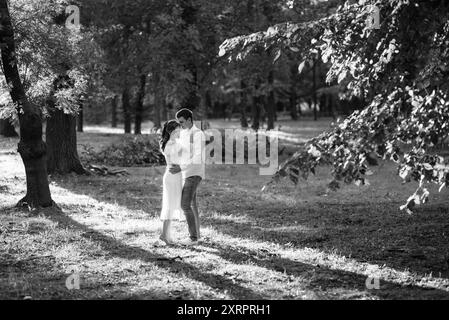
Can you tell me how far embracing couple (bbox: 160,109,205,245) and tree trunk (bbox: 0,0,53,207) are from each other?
12.4 ft

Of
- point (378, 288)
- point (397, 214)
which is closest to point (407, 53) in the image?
point (378, 288)

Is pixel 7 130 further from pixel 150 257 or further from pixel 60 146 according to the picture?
pixel 150 257

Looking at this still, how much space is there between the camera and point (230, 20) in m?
22.3

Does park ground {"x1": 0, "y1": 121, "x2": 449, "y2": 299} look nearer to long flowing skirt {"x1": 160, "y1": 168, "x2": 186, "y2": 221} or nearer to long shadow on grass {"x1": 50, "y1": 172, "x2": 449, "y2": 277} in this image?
long shadow on grass {"x1": 50, "y1": 172, "x2": 449, "y2": 277}

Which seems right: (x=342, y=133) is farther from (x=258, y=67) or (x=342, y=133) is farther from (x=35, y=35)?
(x=258, y=67)

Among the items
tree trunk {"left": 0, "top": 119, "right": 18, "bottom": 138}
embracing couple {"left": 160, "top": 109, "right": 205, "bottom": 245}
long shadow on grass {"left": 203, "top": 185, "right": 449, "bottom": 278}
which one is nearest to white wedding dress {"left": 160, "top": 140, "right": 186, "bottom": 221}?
embracing couple {"left": 160, "top": 109, "right": 205, "bottom": 245}

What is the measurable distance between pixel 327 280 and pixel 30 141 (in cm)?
681

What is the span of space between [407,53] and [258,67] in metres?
16.3

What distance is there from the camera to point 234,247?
884 cm

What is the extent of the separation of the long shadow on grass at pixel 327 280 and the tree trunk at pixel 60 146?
9.13 metres

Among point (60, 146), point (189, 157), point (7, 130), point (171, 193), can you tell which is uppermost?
point (189, 157)

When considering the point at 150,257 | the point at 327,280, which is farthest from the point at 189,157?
the point at 327,280

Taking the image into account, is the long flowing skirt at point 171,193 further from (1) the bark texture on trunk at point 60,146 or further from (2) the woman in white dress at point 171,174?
(1) the bark texture on trunk at point 60,146

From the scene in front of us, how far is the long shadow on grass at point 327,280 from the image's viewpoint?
652 centimetres
